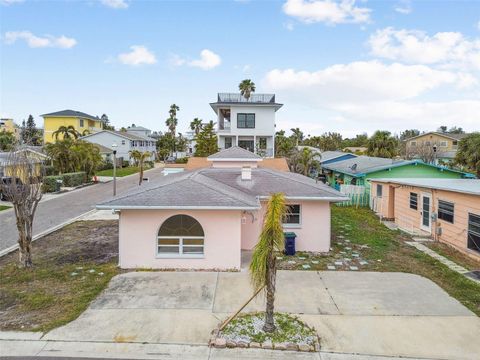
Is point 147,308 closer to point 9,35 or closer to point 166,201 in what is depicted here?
point 166,201

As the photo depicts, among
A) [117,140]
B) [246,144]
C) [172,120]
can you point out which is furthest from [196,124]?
[246,144]

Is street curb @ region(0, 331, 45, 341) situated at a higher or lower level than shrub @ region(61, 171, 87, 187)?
lower

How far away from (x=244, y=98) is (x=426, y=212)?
26623 mm

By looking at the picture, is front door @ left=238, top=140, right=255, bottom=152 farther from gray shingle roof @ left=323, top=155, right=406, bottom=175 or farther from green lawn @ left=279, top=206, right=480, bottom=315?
green lawn @ left=279, top=206, right=480, bottom=315

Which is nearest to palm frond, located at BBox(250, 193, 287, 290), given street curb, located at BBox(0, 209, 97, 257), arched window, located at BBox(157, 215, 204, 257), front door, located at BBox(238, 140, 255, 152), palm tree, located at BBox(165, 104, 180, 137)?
arched window, located at BBox(157, 215, 204, 257)

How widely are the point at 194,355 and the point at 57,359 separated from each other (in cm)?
261

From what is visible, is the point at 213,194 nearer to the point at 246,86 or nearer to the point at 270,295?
the point at 270,295

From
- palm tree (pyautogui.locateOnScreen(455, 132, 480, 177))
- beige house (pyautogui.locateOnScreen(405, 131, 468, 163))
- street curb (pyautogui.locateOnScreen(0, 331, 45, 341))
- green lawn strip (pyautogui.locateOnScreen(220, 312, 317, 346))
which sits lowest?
street curb (pyautogui.locateOnScreen(0, 331, 45, 341))

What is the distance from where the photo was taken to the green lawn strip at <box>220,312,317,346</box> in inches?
289

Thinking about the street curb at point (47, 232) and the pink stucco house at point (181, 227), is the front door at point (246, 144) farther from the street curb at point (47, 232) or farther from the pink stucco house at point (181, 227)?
the pink stucco house at point (181, 227)

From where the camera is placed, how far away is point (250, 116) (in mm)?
39469

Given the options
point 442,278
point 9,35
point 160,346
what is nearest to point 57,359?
point 160,346

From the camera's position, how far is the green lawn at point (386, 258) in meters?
10.6

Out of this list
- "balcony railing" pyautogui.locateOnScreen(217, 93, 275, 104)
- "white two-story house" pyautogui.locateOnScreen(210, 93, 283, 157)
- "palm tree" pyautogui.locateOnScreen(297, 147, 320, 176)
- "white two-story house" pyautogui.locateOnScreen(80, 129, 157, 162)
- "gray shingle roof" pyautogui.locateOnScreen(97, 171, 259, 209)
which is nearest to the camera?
"gray shingle roof" pyautogui.locateOnScreen(97, 171, 259, 209)
